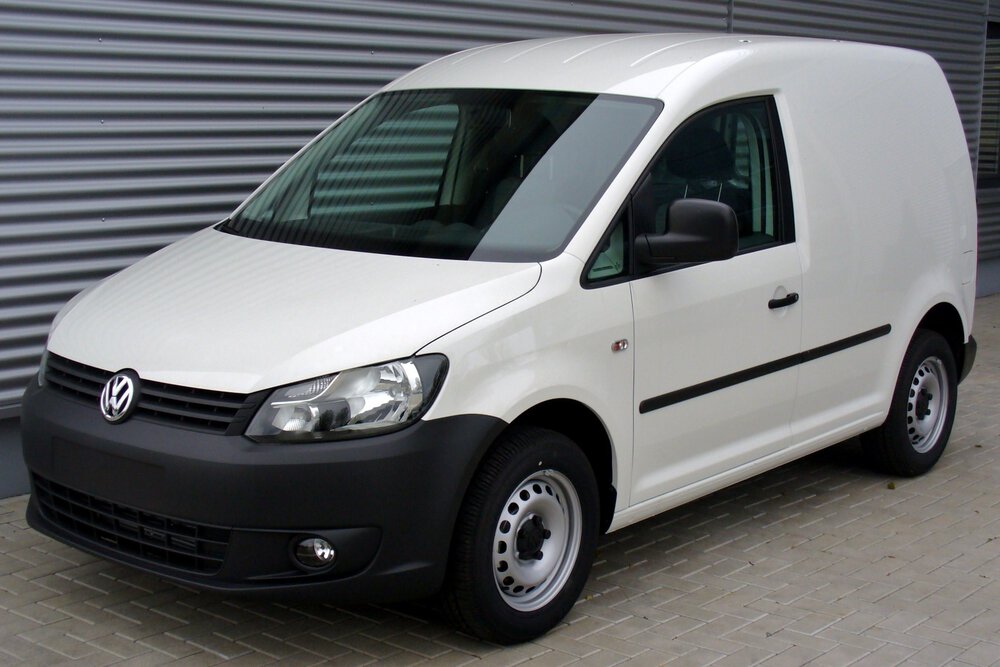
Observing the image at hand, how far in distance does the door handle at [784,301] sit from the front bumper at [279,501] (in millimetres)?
1608

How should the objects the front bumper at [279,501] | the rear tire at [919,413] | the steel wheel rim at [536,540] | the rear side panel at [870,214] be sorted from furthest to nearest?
the rear tire at [919,413]
the rear side panel at [870,214]
the steel wheel rim at [536,540]
the front bumper at [279,501]

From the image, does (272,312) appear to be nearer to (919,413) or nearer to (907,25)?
(919,413)

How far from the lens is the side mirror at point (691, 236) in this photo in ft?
14.9

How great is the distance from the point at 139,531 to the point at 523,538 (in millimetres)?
1269

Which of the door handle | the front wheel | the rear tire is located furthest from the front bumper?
the rear tire

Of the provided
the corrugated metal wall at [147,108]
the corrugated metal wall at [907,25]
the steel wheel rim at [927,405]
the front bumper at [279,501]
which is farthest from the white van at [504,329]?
the corrugated metal wall at [907,25]

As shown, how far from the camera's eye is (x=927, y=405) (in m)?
6.57

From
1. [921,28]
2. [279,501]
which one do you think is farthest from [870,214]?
[921,28]

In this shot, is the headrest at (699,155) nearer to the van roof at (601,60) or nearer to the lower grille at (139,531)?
the van roof at (601,60)

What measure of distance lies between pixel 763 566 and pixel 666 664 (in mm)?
1117

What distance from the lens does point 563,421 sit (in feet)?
14.9

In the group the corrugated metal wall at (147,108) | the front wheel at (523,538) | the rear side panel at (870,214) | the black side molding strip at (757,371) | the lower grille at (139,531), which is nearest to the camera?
the lower grille at (139,531)

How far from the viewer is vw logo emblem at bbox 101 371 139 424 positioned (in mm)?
4023

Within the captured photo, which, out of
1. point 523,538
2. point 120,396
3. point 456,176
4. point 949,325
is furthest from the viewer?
point 949,325
